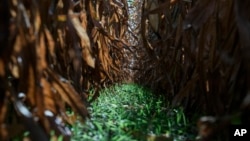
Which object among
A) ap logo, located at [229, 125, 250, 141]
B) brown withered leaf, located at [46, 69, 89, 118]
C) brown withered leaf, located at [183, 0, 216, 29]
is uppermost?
brown withered leaf, located at [183, 0, 216, 29]

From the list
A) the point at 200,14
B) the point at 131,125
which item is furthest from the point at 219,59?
the point at 131,125

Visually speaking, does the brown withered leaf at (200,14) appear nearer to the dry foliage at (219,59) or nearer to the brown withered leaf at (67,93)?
the dry foliage at (219,59)

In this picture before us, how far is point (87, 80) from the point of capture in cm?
155

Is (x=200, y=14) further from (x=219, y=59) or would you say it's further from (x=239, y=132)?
(x=239, y=132)

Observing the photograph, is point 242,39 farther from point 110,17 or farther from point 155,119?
point 110,17

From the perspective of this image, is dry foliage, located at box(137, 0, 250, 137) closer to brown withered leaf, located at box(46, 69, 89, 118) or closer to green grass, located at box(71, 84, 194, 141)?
green grass, located at box(71, 84, 194, 141)

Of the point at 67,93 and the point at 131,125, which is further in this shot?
the point at 131,125

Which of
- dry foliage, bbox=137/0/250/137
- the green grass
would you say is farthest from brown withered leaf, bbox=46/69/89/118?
dry foliage, bbox=137/0/250/137

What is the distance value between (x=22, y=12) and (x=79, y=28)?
18 cm

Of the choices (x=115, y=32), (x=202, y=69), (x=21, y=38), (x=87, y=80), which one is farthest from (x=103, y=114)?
(x=115, y=32)

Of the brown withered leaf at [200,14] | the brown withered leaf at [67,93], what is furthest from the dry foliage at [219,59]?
the brown withered leaf at [67,93]

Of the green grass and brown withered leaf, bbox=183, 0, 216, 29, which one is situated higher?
brown withered leaf, bbox=183, 0, 216, 29

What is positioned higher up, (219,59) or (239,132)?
(219,59)

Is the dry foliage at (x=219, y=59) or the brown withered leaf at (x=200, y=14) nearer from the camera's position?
the dry foliage at (x=219, y=59)
